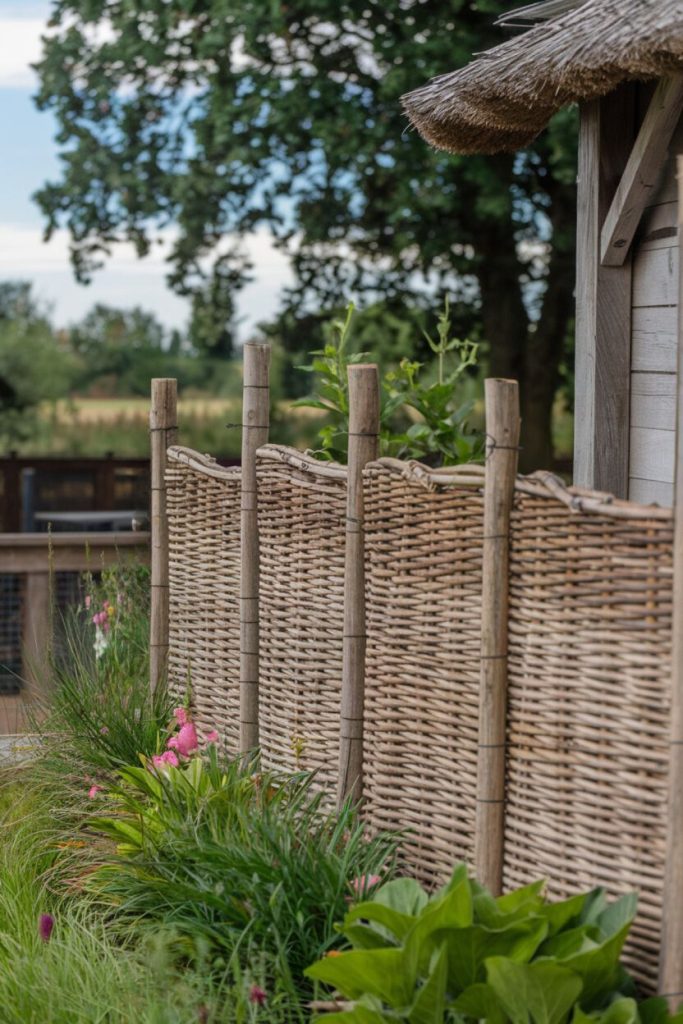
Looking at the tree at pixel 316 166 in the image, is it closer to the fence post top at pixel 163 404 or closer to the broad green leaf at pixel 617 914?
the fence post top at pixel 163 404

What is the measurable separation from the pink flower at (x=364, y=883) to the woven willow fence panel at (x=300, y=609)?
2.93 ft

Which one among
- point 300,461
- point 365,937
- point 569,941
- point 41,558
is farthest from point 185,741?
point 41,558

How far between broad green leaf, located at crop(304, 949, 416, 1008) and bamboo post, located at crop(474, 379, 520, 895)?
2.32ft

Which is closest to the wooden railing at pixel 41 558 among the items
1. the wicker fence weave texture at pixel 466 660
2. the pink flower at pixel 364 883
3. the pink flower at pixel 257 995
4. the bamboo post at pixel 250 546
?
the wicker fence weave texture at pixel 466 660

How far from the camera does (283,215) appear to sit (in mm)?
14922

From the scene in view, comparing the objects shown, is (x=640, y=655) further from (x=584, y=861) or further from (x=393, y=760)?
(x=393, y=760)

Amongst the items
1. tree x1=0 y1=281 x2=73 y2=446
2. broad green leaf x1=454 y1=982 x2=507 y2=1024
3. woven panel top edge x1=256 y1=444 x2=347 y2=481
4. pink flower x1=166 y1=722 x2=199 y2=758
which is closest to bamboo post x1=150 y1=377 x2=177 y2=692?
woven panel top edge x1=256 y1=444 x2=347 y2=481

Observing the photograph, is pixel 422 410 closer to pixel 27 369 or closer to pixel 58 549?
pixel 58 549

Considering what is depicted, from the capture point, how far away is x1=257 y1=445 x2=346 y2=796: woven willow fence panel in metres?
5.04

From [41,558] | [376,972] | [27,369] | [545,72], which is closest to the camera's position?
[376,972]

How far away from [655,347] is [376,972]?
303 centimetres

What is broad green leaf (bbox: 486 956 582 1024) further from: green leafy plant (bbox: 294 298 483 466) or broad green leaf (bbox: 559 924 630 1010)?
green leafy plant (bbox: 294 298 483 466)

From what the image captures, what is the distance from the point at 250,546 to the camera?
5625 mm

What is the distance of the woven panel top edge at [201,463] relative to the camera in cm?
591
